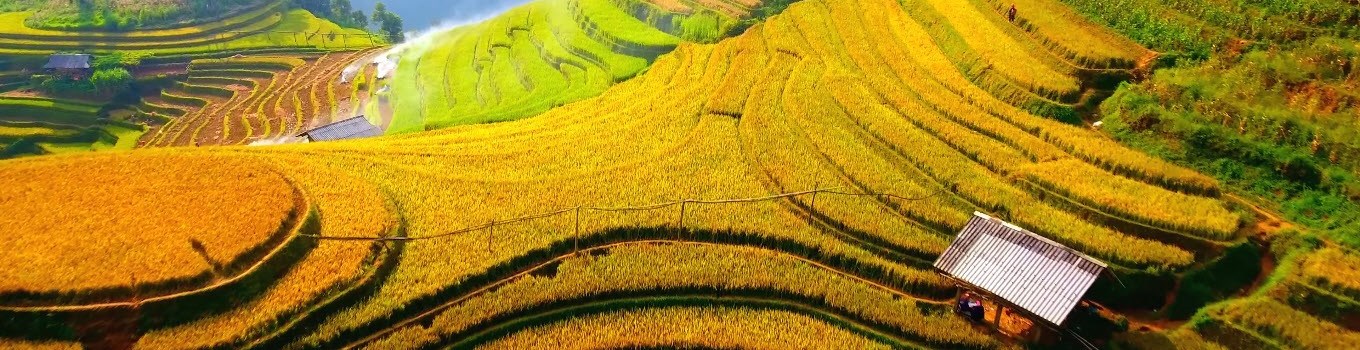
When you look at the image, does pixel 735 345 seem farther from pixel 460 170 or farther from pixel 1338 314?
pixel 1338 314

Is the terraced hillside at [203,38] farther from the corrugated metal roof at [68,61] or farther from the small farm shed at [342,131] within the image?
the small farm shed at [342,131]

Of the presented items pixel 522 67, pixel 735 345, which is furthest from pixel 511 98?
pixel 735 345

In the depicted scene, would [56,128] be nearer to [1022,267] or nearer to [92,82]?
[92,82]

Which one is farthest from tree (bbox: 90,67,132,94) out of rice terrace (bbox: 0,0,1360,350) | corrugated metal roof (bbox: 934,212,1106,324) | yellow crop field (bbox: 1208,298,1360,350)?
yellow crop field (bbox: 1208,298,1360,350)

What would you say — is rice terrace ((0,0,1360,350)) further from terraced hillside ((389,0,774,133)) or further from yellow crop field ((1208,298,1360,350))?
terraced hillside ((389,0,774,133))

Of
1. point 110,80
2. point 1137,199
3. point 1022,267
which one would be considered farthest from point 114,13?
point 1137,199

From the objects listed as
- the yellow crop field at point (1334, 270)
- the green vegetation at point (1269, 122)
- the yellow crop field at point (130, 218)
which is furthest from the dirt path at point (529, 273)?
the green vegetation at point (1269, 122)
